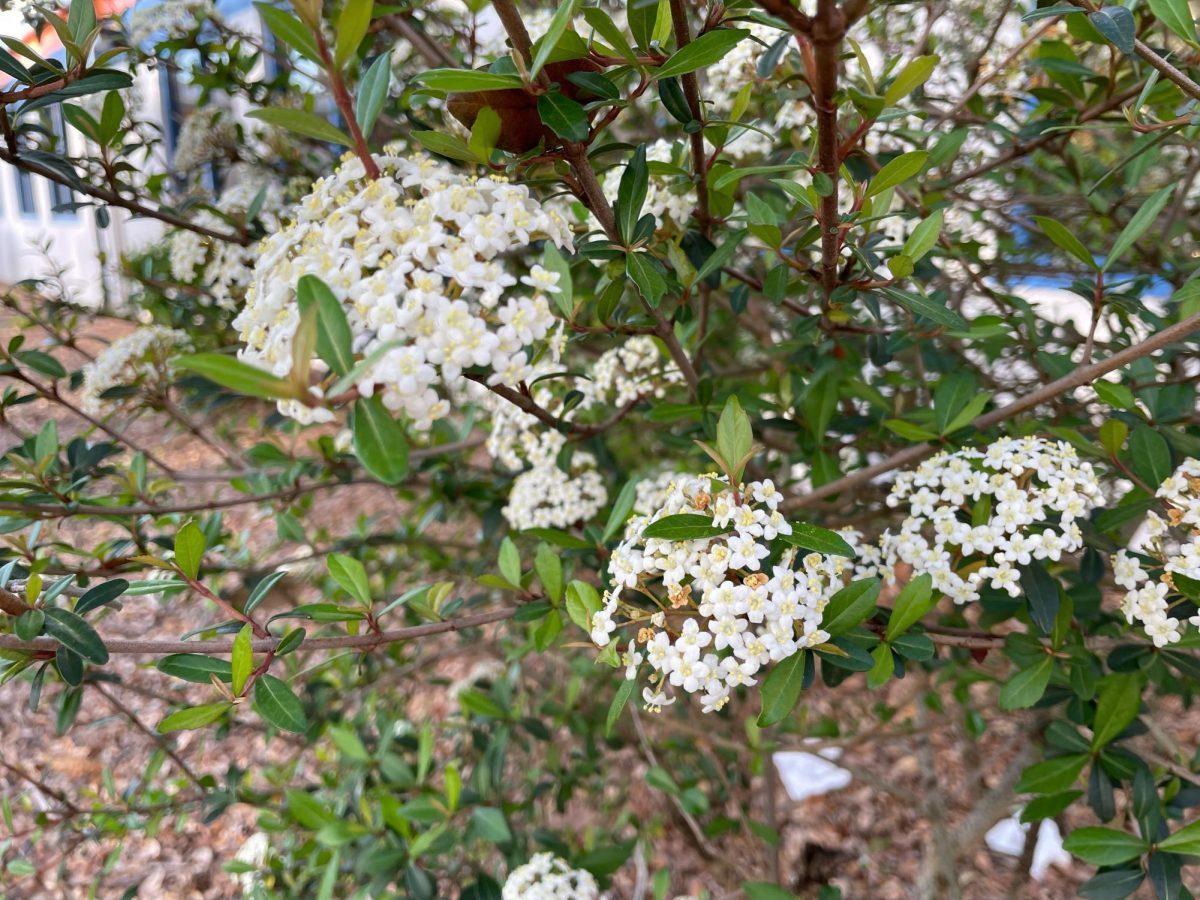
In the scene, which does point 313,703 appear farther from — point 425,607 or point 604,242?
point 604,242

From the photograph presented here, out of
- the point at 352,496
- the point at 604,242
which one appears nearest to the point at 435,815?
the point at 604,242

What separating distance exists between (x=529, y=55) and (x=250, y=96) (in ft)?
5.33

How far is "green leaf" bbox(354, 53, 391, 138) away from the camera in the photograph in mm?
814

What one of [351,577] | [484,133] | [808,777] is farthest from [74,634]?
[808,777]

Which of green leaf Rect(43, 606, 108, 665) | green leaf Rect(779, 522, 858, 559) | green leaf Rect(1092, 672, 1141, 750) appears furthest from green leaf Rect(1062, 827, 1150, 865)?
green leaf Rect(43, 606, 108, 665)

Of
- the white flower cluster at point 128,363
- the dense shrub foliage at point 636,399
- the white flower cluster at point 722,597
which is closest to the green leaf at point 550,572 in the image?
the dense shrub foliage at point 636,399

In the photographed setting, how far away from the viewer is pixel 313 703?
81.7 inches

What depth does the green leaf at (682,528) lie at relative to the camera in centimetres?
90

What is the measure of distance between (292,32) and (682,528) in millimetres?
655

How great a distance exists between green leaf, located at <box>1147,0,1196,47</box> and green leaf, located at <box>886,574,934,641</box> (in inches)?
30.7

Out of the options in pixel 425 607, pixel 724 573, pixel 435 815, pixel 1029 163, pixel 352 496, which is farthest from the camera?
pixel 352 496

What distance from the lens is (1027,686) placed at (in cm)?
113

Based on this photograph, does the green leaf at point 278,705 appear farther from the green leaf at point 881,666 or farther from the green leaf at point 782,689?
the green leaf at point 881,666

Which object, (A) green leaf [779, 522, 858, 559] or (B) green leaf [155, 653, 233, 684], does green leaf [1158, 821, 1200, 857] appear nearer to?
(A) green leaf [779, 522, 858, 559]
